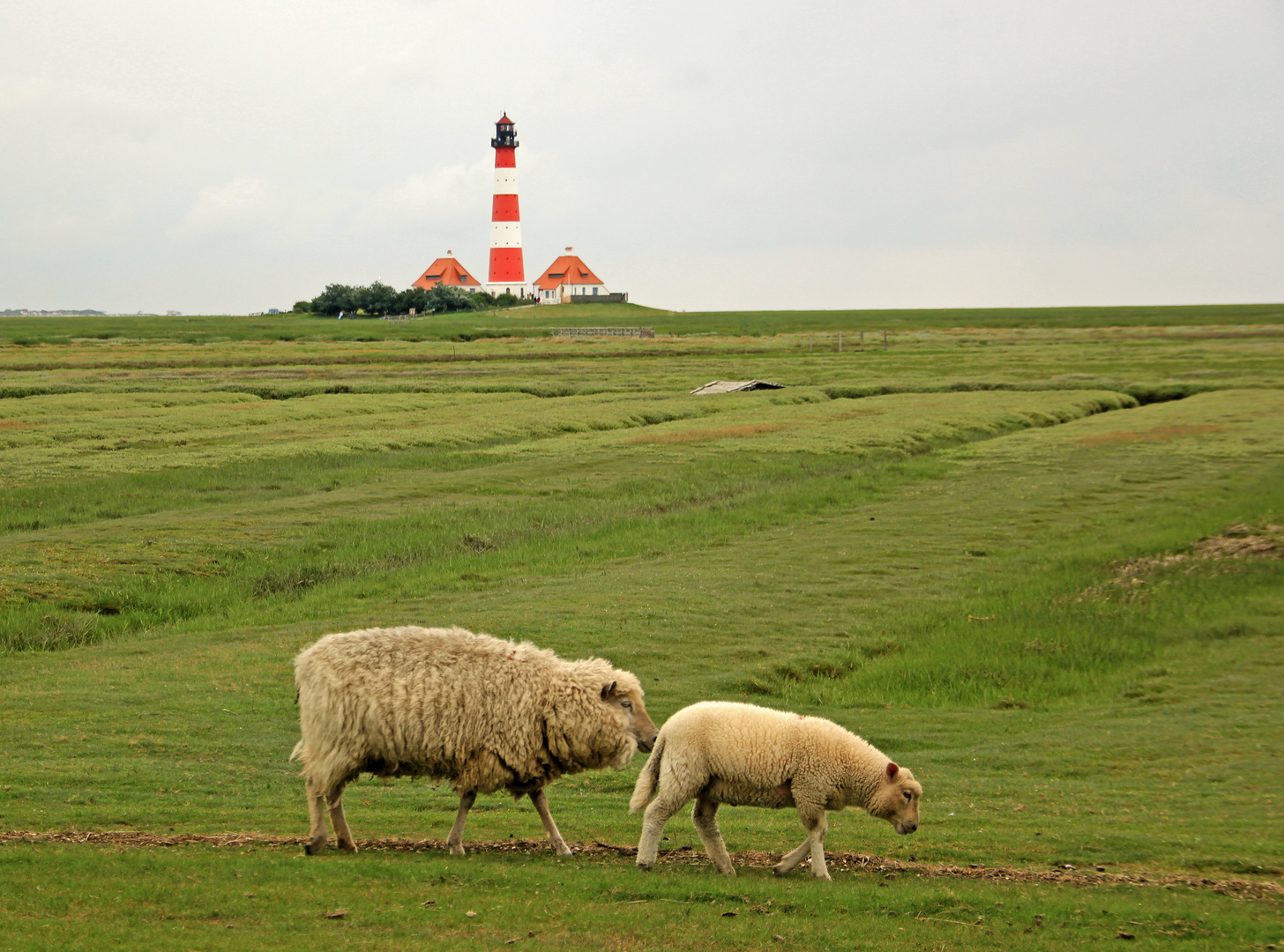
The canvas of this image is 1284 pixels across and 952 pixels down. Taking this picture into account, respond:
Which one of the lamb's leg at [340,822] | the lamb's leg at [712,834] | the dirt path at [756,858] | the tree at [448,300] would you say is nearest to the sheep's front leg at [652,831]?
the lamb's leg at [712,834]

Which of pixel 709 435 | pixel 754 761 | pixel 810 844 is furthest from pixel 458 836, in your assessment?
pixel 709 435

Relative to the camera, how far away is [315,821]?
10719mm

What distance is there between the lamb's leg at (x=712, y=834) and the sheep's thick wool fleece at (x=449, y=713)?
98 centimetres

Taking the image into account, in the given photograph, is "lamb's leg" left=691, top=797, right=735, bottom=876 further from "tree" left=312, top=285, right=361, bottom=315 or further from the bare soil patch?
"tree" left=312, top=285, right=361, bottom=315

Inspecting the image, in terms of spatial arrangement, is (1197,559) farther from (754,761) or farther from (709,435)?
(709,435)

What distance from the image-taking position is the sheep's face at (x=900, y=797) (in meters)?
10.8

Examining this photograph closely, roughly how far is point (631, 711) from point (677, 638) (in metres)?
10.4

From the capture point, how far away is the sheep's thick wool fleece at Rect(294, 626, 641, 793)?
10.9 m

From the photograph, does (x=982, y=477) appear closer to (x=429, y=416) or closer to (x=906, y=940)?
(x=429, y=416)

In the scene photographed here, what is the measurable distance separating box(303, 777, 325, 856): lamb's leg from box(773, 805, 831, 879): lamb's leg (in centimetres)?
427

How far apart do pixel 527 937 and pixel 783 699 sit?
36.1 ft

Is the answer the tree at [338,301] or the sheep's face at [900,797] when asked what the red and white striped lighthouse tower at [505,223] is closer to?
the tree at [338,301]

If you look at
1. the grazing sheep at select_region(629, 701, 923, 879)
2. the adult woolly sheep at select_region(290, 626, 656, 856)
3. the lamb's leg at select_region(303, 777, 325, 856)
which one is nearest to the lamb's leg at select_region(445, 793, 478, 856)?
the adult woolly sheep at select_region(290, 626, 656, 856)

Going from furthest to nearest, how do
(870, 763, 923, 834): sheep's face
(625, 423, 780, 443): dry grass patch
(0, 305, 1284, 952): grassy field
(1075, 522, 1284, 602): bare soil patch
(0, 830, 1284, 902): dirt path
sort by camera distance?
(625, 423, 780, 443): dry grass patch → (1075, 522, 1284, 602): bare soil patch → (870, 763, 923, 834): sheep's face → (0, 830, 1284, 902): dirt path → (0, 305, 1284, 952): grassy field
